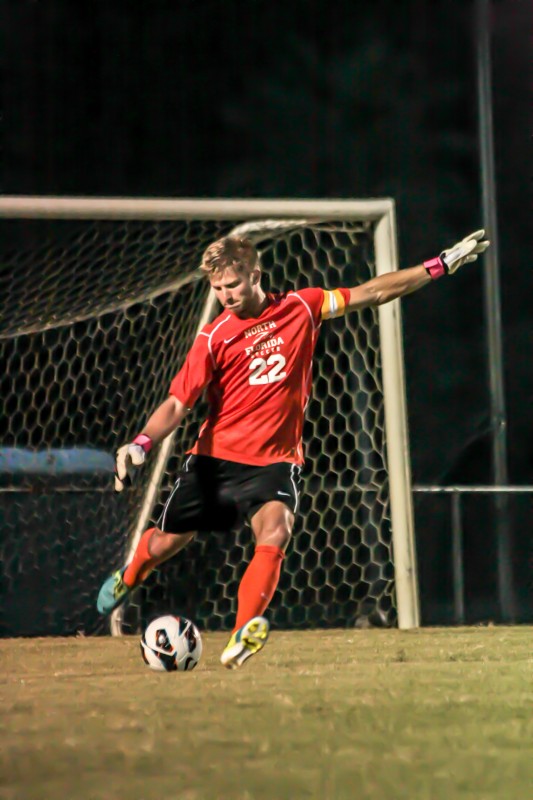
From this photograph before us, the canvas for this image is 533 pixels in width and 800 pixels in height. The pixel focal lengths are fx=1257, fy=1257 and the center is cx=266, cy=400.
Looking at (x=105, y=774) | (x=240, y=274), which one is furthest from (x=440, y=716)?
(x=240, y=274)

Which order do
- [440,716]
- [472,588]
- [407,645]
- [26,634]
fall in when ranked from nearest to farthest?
[440,716]
[407,645]
[26,634]
[472,588]

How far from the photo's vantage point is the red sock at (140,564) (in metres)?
5.14

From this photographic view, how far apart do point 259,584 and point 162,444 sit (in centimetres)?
255

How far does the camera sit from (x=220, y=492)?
16.3 feet

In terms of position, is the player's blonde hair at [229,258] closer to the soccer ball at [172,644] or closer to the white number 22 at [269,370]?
the white number 22 at [269,370]

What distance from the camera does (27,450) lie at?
7094mm

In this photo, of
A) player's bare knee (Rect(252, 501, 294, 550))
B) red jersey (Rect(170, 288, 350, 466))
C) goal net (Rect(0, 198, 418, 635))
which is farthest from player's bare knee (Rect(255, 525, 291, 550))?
goal net (Rect(0, 198, 418, 635))

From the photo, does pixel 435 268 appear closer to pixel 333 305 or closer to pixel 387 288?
pixel 387 288

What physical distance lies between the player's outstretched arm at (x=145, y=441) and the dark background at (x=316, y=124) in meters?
3.65

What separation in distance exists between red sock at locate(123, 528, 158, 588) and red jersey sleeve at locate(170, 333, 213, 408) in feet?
2.04

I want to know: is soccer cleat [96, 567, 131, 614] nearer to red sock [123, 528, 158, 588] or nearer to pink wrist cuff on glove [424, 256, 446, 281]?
red sock [123, 528, 158, 588]

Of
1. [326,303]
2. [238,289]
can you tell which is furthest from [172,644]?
[326,303]

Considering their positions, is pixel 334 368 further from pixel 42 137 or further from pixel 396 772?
pixel 396 772

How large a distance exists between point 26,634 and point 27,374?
1438 millimetres
